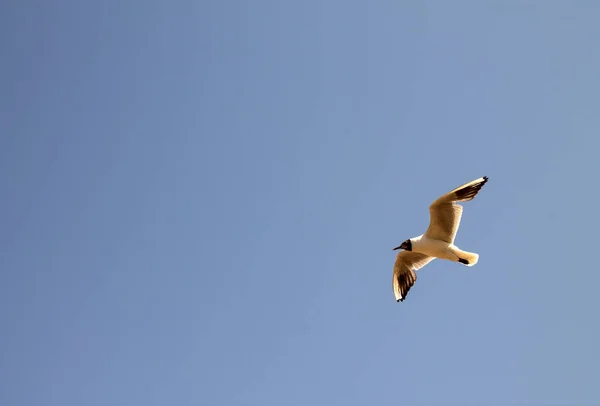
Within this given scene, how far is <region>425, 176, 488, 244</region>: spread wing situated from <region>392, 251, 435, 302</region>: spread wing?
50.5 inches

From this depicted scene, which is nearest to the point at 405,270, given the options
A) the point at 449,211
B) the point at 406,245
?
the point at 406,245

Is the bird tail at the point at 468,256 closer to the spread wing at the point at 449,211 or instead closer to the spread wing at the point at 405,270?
the spread wing at the point at 449,211

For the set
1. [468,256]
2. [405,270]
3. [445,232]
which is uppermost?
[405,270]

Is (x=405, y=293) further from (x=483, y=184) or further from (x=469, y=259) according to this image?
(x=483, y=184)

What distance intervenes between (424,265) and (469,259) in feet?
5.17

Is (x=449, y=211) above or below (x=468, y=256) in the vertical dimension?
above

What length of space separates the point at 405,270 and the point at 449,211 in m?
2.50

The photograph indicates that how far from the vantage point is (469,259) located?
555 inches

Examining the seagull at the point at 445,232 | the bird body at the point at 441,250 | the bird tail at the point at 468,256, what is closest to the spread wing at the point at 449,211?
the seagull at the point at 445,232

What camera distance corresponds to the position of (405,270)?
51.0 feet

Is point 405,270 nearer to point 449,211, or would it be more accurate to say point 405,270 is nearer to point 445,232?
point 445,232

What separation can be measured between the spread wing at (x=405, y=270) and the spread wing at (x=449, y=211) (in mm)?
1284

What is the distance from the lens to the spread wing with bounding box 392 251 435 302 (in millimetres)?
15383

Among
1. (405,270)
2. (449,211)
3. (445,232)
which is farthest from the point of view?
(405,270)
